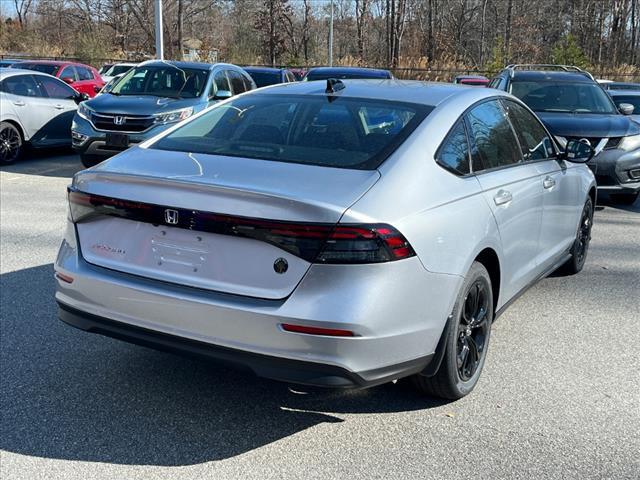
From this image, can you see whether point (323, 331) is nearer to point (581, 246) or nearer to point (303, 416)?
point (303, 416)

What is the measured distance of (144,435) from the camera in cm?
341

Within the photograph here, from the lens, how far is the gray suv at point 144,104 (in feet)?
34.7

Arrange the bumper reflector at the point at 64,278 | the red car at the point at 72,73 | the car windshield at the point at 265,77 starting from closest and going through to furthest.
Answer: the bumper reflector at the point at 64,278, the car windshield at the point at 265,77, the red car at the point at 72,73

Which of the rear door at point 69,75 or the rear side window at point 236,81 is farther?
the rear door at point 69,75

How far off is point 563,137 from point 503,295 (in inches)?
205

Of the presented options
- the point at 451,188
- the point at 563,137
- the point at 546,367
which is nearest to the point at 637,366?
the point at 546,367

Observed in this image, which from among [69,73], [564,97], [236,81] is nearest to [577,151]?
[564,97]

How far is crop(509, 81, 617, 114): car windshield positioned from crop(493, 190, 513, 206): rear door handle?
610 centimetres

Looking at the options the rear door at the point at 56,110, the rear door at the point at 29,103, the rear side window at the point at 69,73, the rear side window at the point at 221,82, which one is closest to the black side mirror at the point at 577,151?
the rear side window at the point at 221,82

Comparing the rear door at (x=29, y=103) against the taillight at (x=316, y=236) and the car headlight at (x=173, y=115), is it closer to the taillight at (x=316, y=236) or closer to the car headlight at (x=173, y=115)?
the car headlight at (x=173, y=115)

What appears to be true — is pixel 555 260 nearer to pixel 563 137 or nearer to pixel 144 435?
pixel 144 435

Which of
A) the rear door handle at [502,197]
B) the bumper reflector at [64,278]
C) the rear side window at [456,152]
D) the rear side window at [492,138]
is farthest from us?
the rear side window at [492,138]

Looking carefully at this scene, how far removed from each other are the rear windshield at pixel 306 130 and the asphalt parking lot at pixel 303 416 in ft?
4.21

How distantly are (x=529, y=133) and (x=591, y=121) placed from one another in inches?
185
